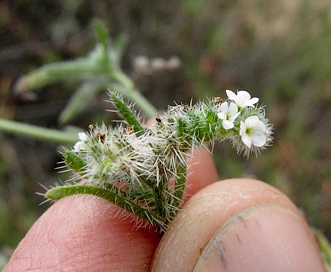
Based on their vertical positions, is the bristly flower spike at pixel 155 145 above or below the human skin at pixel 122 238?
above

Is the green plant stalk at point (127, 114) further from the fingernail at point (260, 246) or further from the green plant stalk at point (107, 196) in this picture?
the fingernail at point (260, 246)

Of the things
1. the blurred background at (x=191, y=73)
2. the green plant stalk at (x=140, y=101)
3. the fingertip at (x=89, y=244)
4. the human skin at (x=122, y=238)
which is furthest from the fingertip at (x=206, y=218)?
the blurred background at (x=191, y=73)

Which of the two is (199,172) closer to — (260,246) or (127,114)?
(260,246)

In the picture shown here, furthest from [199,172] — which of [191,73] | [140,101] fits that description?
[191,73]

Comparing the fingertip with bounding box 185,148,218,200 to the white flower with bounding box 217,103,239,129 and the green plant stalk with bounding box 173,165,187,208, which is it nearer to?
the green plant stalk with bounding box 173,165,187,208

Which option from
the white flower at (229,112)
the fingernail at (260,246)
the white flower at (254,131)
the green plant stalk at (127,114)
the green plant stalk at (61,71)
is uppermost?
the green plant stalk at (61,71)

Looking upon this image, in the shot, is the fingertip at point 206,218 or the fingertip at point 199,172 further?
the fingertip at point 199,172

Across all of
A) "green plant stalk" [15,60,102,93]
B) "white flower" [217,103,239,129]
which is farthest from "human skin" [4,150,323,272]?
"green plant stalk" [15,60,102,93]

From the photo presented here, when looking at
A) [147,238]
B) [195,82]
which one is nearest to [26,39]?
[195,82]
